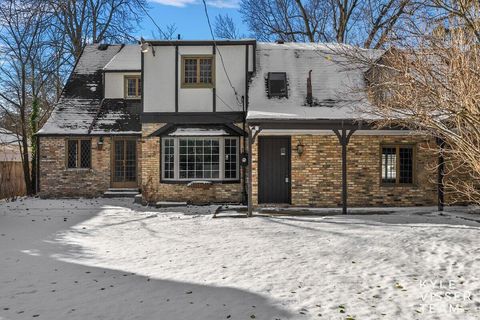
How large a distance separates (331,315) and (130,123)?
13739 mm

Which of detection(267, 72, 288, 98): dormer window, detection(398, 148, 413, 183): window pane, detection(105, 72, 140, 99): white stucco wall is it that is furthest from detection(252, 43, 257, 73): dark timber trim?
detection(105, 72, 140, 99): white stucco wall

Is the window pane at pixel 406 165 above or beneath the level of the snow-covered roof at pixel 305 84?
beneath

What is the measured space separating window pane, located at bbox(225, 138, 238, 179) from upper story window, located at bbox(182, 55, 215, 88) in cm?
205

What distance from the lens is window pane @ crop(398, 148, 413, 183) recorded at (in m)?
12.5

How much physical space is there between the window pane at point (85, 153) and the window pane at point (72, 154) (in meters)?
0.25

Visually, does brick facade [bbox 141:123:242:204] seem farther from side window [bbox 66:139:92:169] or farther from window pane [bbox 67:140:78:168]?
window pane [bbox 67:140:78:168]

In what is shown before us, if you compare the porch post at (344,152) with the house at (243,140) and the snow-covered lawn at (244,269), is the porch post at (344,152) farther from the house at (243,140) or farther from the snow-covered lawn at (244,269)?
the snow-covered lawn at (244,269)

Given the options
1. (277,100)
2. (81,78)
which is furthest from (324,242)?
(81,78)

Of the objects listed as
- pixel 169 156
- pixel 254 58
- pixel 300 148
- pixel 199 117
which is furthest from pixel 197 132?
pixel 300 148

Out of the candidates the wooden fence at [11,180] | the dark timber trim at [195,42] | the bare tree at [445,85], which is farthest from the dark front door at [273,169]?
the wooden fence at [11,180]

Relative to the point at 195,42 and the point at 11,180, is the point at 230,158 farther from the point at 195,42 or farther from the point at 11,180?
the point at 11,180

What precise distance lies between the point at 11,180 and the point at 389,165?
15.3 metres

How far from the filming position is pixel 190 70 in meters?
13.7

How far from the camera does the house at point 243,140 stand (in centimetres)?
1224
